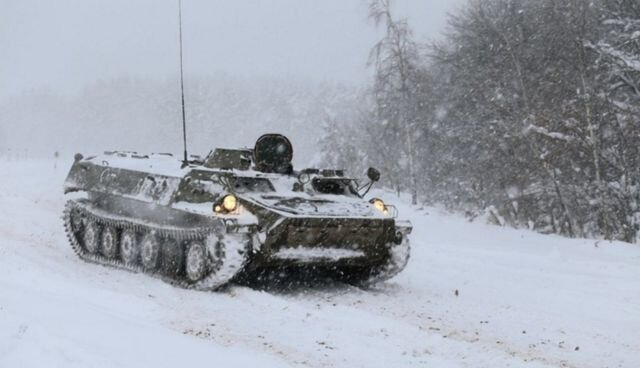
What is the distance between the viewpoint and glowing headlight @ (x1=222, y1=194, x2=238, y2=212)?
9626 mm

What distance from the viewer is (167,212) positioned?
10781 millimetres

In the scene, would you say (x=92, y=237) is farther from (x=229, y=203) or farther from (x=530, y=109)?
(x=530, y=109)

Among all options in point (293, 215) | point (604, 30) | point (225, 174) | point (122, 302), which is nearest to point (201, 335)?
point (122, 302)

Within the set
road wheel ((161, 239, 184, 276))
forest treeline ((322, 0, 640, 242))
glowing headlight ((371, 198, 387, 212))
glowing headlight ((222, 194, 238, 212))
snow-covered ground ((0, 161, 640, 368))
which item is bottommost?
snow-covered ground ((0, 161, 640, 368))

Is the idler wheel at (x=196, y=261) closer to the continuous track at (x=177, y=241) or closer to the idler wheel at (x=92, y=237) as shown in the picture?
the continuous track at (x=177, y=241)

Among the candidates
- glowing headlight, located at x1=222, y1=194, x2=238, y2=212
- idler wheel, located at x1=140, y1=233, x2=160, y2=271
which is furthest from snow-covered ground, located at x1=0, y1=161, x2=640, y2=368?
glowing headlight, located at x1=222, y1=194, x2=238, y2=212

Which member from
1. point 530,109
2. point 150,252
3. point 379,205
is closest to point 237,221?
point 150,252

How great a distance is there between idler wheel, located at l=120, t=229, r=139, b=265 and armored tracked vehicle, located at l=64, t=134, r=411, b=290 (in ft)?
0.05

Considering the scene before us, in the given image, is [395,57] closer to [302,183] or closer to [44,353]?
[302,183]

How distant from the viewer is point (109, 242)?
12.2 m

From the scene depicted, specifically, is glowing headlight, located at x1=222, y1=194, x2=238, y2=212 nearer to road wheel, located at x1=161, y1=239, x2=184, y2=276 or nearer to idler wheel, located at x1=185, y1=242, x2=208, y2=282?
idler wheel, located at x1=185, y1=242, x2=208, y2=282

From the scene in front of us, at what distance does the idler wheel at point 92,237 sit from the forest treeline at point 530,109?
11.7 meters

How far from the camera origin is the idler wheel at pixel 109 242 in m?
12.0

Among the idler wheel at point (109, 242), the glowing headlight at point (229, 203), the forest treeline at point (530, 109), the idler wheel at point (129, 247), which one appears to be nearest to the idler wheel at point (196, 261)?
the glowing headlight at point (229, 203)
